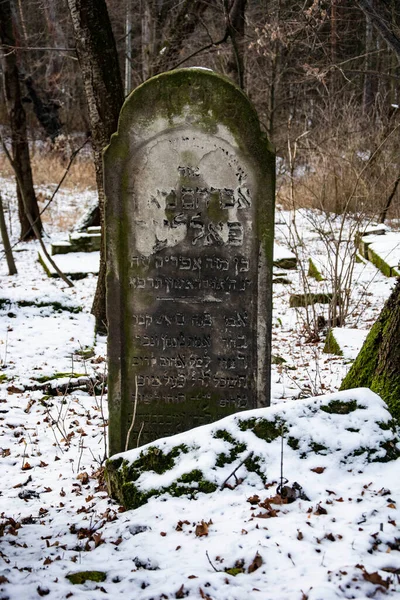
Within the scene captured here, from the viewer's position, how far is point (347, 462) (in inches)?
111

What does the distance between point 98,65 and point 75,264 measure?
579cm

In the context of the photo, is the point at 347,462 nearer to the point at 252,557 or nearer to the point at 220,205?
the point at 252,557

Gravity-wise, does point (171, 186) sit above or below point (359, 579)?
above

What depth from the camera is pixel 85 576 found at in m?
2.41

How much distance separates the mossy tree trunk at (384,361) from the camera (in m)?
3.31

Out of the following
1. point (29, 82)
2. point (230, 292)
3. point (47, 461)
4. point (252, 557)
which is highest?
point (29, 82)

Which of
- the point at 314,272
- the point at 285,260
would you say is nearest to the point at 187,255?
the point at 314,272

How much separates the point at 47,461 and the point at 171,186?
81.7 inches

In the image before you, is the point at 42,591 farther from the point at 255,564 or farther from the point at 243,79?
the point at 243,79

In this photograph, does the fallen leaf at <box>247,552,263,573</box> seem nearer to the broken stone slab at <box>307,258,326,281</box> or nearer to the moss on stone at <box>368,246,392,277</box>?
the broken stone slab at <box>307,258,326,281</box>

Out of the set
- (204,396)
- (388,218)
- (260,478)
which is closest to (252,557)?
(260,478)

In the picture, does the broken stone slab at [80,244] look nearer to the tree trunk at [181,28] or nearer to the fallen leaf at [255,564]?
the tree trunk at [181,28]

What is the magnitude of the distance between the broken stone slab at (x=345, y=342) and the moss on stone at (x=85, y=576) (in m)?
4.10

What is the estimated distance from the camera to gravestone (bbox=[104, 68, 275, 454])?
3.88 m
